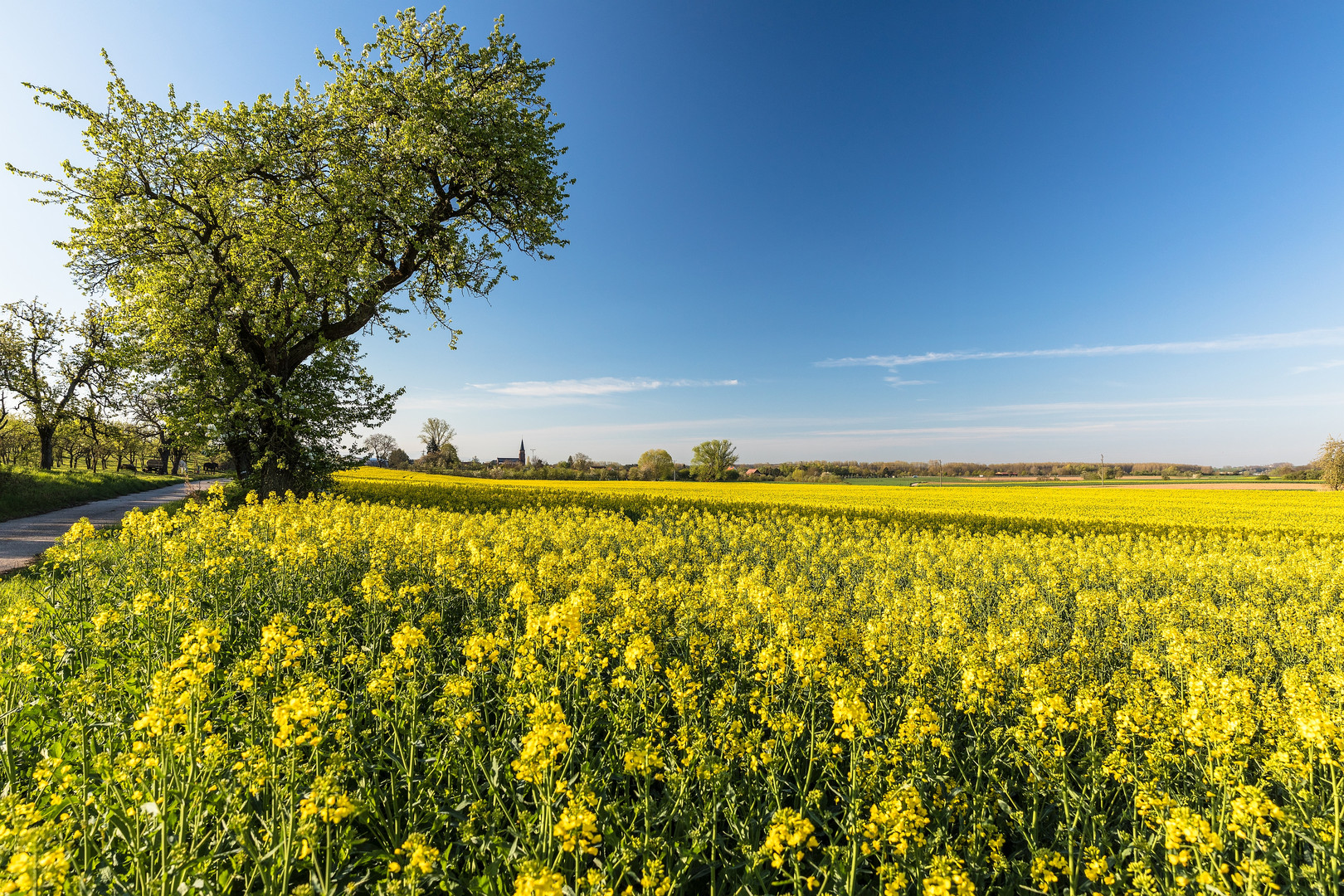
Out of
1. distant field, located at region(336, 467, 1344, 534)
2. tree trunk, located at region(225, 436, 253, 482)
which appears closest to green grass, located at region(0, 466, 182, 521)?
tree trunk, located at region(225, 436, 253, 482)

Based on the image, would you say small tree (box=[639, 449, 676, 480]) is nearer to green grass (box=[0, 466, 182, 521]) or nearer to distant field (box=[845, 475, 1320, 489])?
distant field (box=[845, 475, 1320, 489])

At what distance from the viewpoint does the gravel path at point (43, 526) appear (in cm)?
1058

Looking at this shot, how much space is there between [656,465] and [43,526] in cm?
5792

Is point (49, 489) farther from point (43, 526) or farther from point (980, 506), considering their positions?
point (980, 506)

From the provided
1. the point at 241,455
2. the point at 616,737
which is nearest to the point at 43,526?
the point at 241,455

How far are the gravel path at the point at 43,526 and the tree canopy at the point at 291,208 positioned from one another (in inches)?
176

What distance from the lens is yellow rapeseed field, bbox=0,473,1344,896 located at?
8.14 ft

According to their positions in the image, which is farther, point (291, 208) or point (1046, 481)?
point (1046, 481)

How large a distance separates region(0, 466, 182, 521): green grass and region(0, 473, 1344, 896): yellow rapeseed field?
64.1ft

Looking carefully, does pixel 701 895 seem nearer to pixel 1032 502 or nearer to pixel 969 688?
pixel 969 688

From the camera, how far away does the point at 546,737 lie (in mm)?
2383

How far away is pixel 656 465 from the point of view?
2778 inches

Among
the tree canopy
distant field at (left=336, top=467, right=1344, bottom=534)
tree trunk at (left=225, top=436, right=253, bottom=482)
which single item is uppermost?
the tree canopy

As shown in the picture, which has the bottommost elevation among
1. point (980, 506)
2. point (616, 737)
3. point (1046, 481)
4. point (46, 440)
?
point (980, 506)
